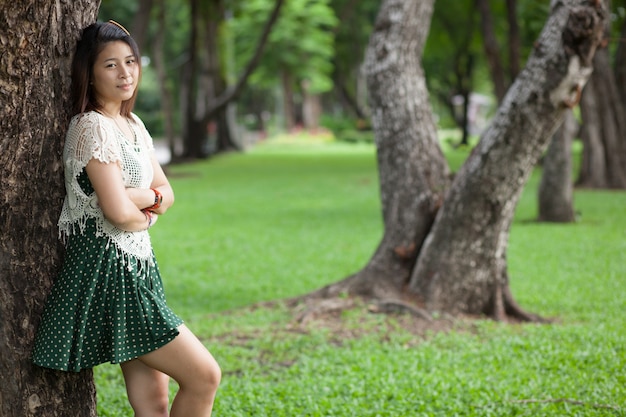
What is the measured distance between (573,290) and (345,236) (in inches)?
156

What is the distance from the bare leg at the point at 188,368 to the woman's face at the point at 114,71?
845 millimetres

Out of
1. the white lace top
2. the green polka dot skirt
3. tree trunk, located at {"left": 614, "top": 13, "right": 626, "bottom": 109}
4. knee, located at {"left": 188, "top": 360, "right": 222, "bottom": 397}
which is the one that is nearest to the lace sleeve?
the white lace top

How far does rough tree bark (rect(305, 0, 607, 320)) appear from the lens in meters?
5.69

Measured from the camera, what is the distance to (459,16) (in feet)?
90.3

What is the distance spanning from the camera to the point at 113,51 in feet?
9.61

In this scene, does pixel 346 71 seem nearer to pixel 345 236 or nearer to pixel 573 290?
pixel 345 236

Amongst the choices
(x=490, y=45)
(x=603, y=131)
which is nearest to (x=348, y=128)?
(x=490, y=45)

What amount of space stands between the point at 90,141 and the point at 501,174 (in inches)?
145

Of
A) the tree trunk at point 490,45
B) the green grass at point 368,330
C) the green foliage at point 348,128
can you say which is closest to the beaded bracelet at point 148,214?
the green grass at point 368,330

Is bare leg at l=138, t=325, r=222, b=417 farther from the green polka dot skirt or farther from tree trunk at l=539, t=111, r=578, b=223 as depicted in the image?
tree trunk at l=539, t=111, r=578, b=223

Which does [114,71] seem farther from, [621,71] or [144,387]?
[621,71]

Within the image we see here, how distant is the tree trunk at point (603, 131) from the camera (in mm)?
16719

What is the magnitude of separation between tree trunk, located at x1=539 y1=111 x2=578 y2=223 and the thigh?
9.81 metres

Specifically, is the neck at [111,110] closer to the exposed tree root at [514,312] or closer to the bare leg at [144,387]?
the bare leg at [144,387]
